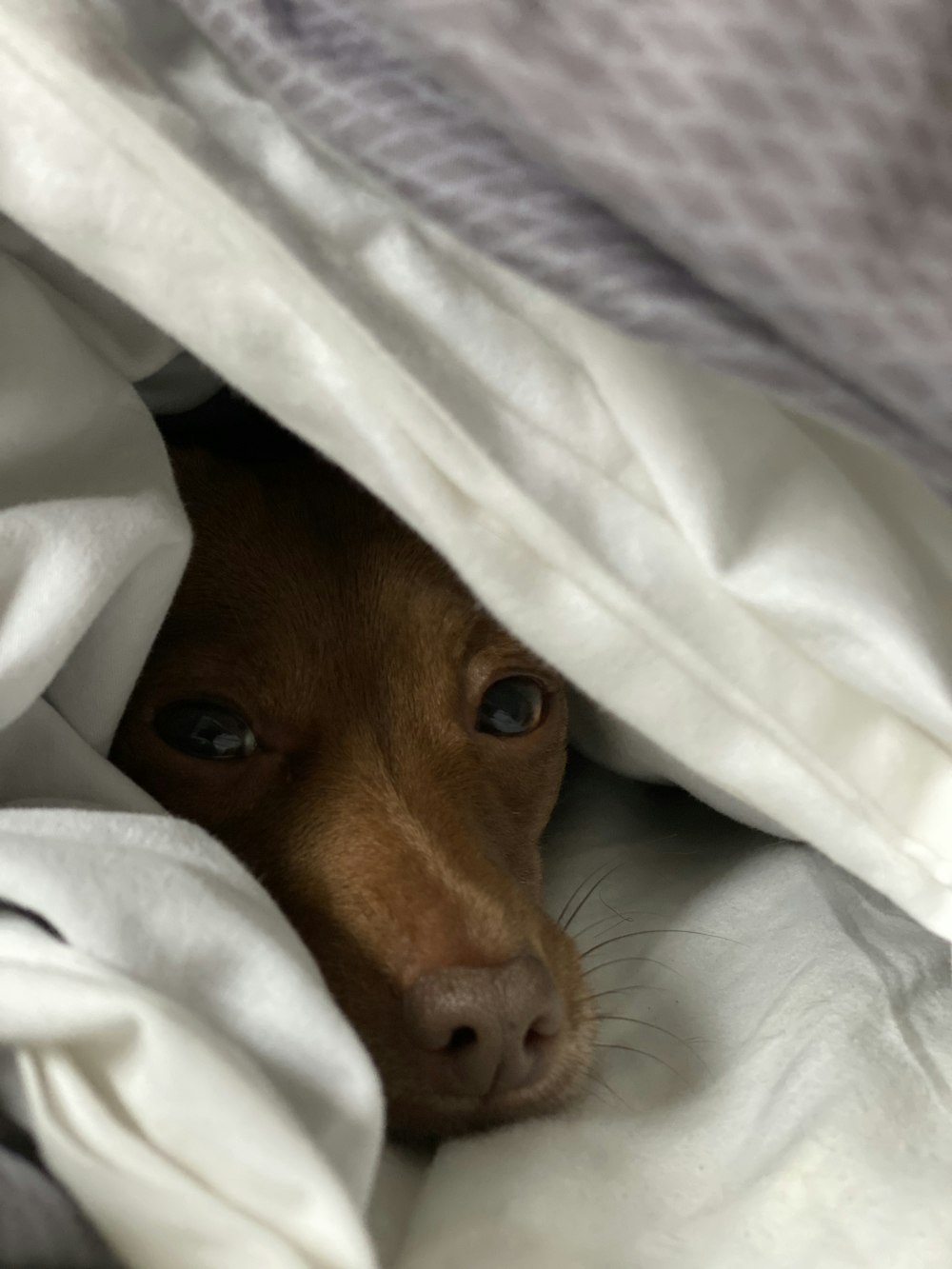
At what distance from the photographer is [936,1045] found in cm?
97

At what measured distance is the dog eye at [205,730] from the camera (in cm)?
136

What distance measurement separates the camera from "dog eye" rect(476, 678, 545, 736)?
1.49 metres

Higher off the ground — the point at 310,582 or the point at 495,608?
the point at 495,608

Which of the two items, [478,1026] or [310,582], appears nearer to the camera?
[478,1026]

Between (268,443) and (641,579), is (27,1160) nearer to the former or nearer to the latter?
(641,579)

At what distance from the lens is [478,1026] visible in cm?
105

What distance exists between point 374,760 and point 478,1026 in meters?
0.34

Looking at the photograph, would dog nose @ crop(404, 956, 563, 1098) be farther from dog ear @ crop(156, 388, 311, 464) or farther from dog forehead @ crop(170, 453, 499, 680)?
dog ear @ crop(156, 388, 311, 464)

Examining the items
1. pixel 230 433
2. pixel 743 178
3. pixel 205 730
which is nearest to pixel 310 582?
pixel 205 730

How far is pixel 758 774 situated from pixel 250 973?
41cm

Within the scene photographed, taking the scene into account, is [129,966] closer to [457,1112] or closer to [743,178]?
[457,1112]

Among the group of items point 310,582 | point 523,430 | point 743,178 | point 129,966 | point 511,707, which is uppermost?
point 743,178

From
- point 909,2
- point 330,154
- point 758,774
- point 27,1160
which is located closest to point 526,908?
point 758,774

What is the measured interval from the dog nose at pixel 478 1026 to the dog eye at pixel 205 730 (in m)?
0.41
